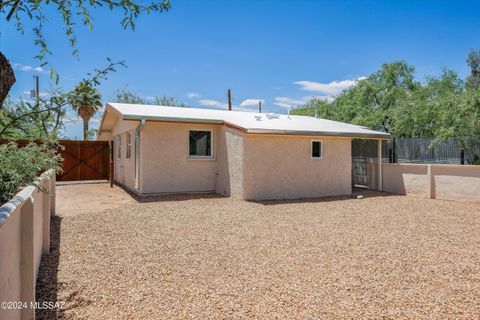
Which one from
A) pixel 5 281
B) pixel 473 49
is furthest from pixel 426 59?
pixel 5 281

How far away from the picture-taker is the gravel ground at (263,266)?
3863 millimetres

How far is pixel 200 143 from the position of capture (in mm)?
13742

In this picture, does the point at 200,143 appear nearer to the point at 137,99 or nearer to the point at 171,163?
the point at 171,163

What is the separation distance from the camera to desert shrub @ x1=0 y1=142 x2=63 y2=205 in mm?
4227

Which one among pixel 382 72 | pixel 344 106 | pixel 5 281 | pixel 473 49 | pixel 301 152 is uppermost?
pixel 473 49

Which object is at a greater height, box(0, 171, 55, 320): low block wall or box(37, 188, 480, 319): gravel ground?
box(0, 171, 55, 320): low block wall

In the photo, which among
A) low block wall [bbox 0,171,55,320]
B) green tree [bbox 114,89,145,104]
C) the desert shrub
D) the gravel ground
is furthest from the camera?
green tree [bbox 114,89,145,104]

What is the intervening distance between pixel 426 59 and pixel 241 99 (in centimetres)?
1737

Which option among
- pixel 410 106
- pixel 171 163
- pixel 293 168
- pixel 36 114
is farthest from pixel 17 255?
pixel 410 106

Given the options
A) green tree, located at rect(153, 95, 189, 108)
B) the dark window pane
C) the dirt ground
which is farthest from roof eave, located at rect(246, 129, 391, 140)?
green tree, located at rect(153, 95, 189, 108)

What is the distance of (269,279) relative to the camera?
4.69 metres

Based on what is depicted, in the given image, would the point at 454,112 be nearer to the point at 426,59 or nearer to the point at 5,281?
the point at 426,59

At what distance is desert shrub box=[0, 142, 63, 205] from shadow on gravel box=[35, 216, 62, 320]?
4.02 feet

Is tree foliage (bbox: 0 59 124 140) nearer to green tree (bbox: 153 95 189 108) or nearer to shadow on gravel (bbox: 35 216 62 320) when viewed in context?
shadow on gravel (bbox: 35 216 62 320)
